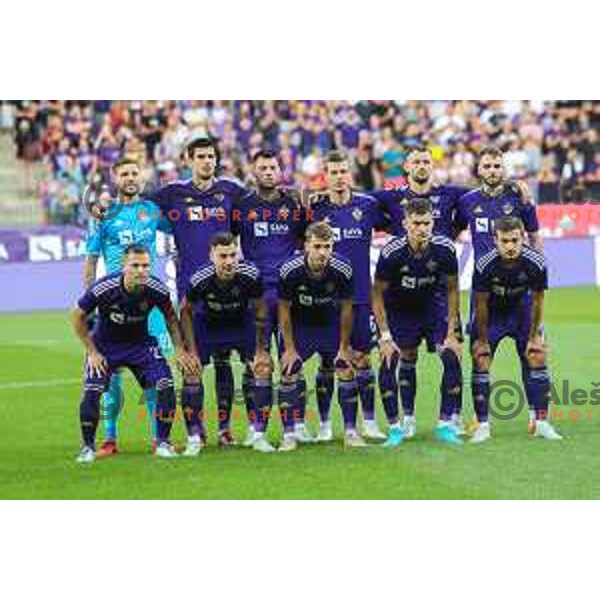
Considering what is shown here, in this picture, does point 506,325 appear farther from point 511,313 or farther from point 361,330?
point 361,330

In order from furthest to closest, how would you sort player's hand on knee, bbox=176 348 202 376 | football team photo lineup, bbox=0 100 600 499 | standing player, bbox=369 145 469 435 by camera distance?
1. standing player, bbox=369 145 469 435
2. player's hand on knee, bbox=176 348 202 376
3. football team photo lineup, bbox=0 100 600 499

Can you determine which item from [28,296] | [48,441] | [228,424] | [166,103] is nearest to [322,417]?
[228,424]

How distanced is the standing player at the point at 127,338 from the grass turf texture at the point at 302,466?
0.39m

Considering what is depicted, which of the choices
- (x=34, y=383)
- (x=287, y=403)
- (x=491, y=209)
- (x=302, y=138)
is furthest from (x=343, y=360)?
(x=302, y=138)

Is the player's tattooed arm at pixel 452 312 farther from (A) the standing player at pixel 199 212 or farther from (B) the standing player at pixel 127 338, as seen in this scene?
(B) the standing player at pixel 127 338

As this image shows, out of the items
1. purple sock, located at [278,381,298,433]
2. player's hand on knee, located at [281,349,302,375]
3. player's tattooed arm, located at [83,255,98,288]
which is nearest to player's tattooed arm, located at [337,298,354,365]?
player's hand on knee, located at [281,349,302,375]

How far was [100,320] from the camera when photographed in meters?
11.2

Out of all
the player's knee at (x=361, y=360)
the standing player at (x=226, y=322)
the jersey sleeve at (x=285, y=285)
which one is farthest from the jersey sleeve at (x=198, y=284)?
the player's knee at (x=361, y=360)

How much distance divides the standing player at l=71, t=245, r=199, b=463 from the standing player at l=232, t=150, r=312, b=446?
79 centimetres

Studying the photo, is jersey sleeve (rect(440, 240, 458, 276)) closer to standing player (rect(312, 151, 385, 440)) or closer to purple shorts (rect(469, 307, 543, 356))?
purple shorts (rect(469, 307, 543, 356))

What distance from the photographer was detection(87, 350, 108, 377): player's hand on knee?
35.9 ft

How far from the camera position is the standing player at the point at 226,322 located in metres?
11.1

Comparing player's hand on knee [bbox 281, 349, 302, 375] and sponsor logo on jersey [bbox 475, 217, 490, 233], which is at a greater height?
sponsor logo on jersey [bbox 475, 217, 490, 233]

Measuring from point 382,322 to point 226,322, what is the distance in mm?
1173
